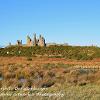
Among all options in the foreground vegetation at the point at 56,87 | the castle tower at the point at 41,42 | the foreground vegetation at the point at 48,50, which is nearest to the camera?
the foreground vegetation at the point at 56,87

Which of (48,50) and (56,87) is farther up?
(48,50)

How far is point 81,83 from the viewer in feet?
76.6

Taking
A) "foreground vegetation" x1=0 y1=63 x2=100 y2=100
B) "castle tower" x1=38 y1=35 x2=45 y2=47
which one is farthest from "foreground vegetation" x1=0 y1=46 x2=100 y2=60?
"foreground vegetation" x1=0 y1=63 x2=100 y2=100

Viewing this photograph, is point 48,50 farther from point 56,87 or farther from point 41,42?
point 56,87

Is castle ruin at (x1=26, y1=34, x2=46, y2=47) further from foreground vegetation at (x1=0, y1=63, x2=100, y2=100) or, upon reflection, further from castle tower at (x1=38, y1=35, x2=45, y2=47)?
foreground vegetation at (x1=0, y1=63, x2=100, y2=100)

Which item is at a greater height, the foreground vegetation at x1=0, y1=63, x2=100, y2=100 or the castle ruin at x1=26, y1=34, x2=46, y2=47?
the castle ruin at x1=26, y1=34, x2=46, y2=47

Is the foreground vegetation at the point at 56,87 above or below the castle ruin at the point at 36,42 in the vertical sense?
below

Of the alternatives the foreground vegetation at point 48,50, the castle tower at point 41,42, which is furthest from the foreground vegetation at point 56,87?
the castle tower at point 41,42

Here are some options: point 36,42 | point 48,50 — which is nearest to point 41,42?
point 36,42

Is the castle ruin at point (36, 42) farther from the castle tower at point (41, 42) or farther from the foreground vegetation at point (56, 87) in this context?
the foreground vegetation at point (56, 87)

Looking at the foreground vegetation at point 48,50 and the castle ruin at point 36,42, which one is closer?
the foreground vegetation at point 48,50

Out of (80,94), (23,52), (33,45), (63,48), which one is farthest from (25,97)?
(33,45)

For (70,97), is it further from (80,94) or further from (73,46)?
(73,46)

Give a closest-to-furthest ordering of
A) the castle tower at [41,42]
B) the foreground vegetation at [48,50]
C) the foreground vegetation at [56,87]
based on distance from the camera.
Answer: the foreground vegetation at [56,87], the foreground vegetation at [48,50], the castle tower at [41,42]
